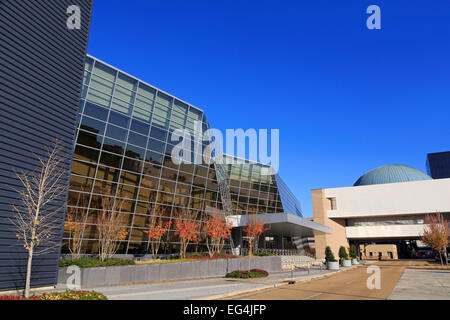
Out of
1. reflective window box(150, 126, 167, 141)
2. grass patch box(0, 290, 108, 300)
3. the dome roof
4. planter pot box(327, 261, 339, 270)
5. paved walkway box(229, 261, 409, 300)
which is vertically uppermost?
the dome roof

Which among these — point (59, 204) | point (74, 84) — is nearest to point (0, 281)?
point (59, 204)

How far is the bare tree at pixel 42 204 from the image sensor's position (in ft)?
44.0

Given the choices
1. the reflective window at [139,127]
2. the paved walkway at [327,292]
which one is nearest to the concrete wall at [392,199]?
the paved walkway at [327,292]

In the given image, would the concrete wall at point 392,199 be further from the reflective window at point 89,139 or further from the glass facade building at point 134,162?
the reflective window at point 89,139

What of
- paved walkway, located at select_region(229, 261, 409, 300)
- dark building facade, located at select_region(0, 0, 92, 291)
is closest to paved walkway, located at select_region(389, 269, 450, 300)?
paved walkway, located at select_region(229, 261, 409, 300)

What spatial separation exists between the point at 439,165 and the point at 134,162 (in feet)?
719

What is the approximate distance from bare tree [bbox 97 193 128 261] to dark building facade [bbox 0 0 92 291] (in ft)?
20.0

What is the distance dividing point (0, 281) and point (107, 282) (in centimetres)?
676

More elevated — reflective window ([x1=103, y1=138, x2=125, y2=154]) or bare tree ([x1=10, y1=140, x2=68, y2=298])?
reflective window ([x1=103, y1=138, x2=125, y2=154])

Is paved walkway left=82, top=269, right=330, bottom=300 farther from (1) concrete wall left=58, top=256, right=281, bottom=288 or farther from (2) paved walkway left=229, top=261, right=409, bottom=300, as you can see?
(2) paved walkway left=229, top=261, right=409, bottom=300

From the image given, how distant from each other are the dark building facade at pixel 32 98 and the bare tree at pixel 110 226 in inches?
240

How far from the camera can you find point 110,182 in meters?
26.1

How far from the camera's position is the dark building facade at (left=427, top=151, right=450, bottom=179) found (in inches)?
7451

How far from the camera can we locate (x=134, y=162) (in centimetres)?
2800
